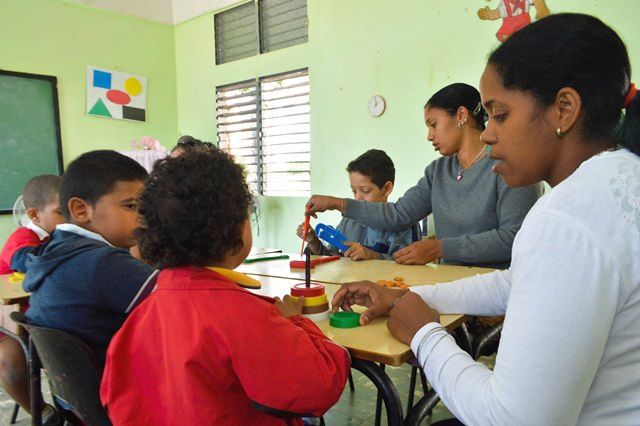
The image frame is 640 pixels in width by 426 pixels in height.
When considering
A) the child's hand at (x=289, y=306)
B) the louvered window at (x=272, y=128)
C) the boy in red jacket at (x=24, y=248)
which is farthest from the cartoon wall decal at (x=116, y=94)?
the child's hand at (x=289, y=306)

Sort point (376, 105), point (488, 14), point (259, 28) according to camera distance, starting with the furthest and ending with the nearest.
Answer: point (259, 28) < point (376, 105) < point (488, 14)

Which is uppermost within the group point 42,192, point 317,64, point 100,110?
point 317,64

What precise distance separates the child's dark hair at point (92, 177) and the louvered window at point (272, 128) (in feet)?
9.84

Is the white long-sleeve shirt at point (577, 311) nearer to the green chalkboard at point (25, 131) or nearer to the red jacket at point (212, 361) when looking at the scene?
the red jacket at point (212, 361)

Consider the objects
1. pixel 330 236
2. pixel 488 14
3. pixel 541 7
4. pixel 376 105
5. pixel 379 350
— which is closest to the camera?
pixel 379 350

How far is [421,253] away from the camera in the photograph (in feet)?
6.15

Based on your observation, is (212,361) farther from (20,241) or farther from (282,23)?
(282,23)

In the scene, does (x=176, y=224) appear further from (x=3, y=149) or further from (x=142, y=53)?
(x=142, y=53)

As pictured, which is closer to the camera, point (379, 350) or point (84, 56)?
A: point (379, 350)

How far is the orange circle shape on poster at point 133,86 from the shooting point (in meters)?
4.98

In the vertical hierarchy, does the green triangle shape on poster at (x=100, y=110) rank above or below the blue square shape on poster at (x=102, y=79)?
below

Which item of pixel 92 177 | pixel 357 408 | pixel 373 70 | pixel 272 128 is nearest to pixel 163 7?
pixel 272 128

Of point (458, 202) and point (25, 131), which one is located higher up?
point (25, 131)

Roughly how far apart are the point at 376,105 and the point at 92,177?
2.79 meters
